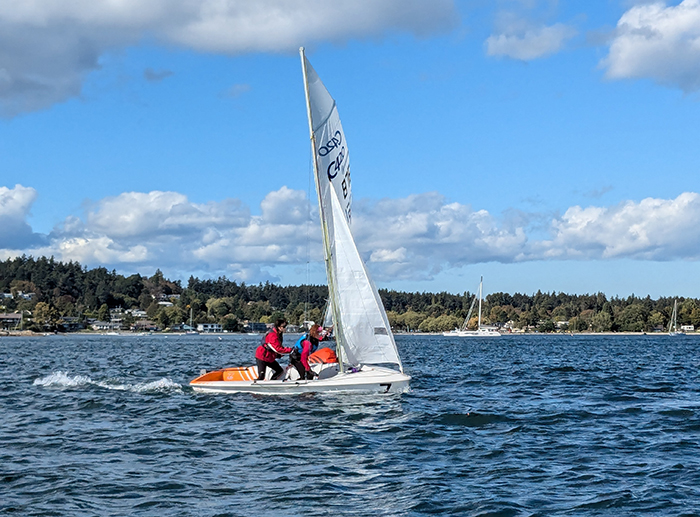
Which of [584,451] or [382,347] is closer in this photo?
[584,451]

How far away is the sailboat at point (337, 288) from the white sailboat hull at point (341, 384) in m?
0.04

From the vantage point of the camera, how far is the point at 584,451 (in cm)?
1466

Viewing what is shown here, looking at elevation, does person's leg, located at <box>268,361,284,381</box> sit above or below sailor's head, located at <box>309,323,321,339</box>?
below

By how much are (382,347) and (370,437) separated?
6648 millimetres

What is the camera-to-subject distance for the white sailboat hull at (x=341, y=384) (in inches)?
847

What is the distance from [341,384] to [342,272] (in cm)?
329

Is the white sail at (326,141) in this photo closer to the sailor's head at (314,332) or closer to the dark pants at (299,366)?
the sailor's head at (314,332)

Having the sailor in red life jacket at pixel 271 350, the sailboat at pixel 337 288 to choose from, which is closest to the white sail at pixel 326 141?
the sailboat at pixel 337 288

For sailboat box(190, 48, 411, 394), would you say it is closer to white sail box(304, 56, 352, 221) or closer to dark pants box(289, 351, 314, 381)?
white sail box(304, 56, 352, 221)

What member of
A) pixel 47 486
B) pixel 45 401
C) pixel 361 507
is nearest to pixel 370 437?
pixel 361 507

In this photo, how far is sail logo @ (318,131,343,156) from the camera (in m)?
22.5

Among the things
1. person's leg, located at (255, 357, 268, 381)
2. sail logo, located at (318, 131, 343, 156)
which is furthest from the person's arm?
sail logo, located at (318, 131, 343, 156)

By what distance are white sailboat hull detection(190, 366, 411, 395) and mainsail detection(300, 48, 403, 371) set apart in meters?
0.79

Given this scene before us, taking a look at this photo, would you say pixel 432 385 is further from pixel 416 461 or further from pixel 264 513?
pixel 264 513
